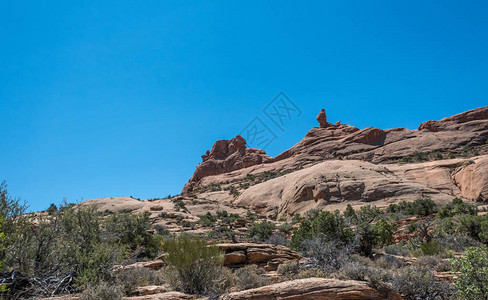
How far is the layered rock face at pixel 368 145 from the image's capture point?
2111 inches

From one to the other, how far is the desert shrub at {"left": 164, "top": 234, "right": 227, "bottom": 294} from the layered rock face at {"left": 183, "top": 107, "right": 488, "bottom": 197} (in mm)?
50422

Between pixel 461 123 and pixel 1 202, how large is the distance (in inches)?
2869

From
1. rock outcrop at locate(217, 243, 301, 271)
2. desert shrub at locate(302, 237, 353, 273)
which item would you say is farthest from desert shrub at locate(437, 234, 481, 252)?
rock outcrop at locate(217, 243, 301, 271)

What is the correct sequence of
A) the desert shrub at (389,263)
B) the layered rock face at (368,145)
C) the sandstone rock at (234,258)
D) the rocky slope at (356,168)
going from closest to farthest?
1. the desert shrub at (389,263)
2. the sandstone rock at (234,258)
3. the rocky slope at (356,168)
4. the layered rock face at (368,145)

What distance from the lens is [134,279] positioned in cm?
768

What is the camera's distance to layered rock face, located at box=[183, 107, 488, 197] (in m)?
53.6

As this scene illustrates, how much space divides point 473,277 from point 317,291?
118 inches

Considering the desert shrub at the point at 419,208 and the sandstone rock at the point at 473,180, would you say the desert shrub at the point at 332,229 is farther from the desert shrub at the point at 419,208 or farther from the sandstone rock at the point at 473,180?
the sandstone rock at the point at 473,180

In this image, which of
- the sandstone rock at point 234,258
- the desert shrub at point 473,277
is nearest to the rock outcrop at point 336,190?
the sandstone rock at point 234,258

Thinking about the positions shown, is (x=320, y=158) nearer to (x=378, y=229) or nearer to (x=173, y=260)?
(x=378, y=229)

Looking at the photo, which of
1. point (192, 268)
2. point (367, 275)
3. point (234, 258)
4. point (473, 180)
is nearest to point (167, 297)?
point (192, 268)

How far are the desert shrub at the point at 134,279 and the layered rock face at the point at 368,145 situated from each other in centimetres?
5067

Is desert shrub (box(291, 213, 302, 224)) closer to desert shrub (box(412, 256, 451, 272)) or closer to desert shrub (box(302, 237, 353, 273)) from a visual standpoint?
desert shrub (box(412, 256, 451, 272))

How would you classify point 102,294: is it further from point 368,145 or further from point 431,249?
point 368,145
